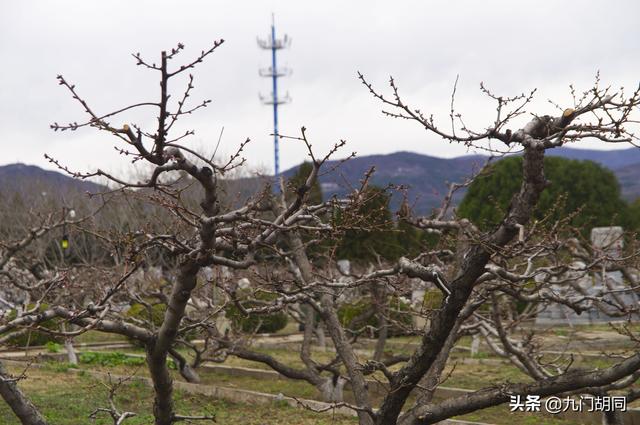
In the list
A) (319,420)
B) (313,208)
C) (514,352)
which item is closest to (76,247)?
(319,420)

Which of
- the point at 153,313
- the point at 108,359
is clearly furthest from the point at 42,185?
the point at 153,313

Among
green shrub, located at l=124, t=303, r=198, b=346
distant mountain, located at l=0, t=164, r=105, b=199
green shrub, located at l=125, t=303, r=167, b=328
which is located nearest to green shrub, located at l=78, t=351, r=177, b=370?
green shrub, located at l=124, t=303, r=198, b=346

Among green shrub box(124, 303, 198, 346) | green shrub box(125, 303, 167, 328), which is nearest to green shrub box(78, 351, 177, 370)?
green shrub box(124, 303, 198, 346)

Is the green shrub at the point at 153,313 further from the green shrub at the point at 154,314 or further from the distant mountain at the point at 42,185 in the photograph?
the distant mountain at the point at 42,185

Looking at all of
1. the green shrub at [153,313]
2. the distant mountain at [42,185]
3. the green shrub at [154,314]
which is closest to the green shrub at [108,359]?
the green shrub at [154,314]

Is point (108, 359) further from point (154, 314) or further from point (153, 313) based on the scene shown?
point (153, 313)

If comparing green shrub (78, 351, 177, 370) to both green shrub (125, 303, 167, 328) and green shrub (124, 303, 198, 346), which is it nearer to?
green shrub (124, 303, 198, 346)

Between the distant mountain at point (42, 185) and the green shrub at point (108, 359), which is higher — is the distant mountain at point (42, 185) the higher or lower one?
the higher one

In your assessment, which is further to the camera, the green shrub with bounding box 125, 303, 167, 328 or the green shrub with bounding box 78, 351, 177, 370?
the green shrub with bounding box 78, 351, 177, 370

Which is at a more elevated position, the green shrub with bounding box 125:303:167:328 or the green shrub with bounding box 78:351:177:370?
the green shrub with bounding box 125:303:167:328

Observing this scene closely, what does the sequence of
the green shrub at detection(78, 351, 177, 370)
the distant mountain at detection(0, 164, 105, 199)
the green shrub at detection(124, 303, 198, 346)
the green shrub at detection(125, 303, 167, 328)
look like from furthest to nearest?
1. the distant mountain at detection(0, 164, 105, 199)
2. the green shrub at detection(78, 351, 177, 370)
3. the green shrub at detection(125, 303, 167, 328)
4. the green shrub at detection(124, 303, 198, 346)

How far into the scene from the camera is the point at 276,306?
7.35 m

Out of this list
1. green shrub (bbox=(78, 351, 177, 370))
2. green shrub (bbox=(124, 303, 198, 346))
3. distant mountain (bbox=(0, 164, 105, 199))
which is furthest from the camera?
distant mountain (bbox=(0, 164, 105, 199))

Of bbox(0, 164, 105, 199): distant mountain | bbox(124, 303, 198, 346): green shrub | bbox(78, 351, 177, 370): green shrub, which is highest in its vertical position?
bbox(0, 164, 105, 199): distant mountain
